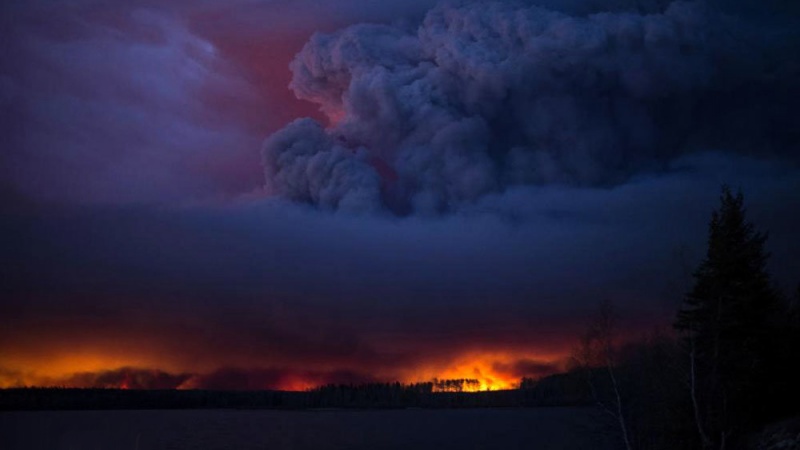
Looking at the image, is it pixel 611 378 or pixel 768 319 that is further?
pixel 768 319

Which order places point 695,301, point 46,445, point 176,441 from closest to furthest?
1. point 695,301
2. point 46,445
3. point 176,441

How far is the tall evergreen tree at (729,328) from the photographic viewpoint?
28.7 meters

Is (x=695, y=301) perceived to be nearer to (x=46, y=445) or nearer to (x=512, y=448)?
(x=512, y=448)

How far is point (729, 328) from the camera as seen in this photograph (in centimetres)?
3036

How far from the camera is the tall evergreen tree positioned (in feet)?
94.0

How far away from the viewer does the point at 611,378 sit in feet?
92.8

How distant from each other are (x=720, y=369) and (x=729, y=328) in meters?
2.06

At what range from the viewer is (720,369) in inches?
1150

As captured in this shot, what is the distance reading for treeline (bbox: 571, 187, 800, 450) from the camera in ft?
92.4

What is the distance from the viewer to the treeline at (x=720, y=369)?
1109 inches

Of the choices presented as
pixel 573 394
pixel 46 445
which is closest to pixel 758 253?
pixel 573 394

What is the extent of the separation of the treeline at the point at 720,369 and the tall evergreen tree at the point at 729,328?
4 cm

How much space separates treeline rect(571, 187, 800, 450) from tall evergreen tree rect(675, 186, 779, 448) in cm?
4

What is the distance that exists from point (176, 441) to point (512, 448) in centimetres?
3654
